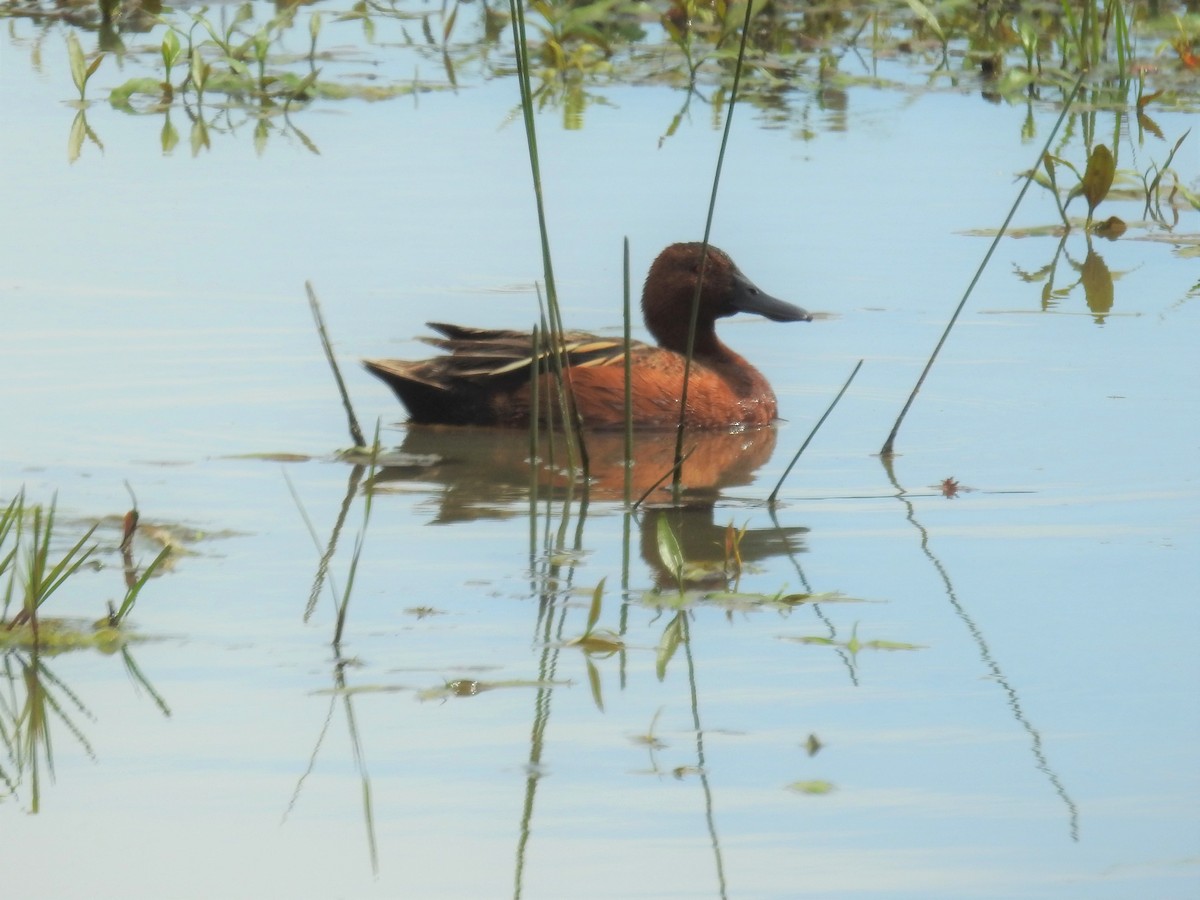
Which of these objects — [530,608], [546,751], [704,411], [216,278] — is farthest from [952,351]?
[546,751]

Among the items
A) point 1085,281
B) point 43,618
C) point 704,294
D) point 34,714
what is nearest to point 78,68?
point 704,294

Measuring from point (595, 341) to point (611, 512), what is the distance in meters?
1.69

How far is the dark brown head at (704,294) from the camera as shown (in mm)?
8148

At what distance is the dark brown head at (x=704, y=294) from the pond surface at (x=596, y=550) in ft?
1.03

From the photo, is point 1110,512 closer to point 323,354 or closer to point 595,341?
point 595,341

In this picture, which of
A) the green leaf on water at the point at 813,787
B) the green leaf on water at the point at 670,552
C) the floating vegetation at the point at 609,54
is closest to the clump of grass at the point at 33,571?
the green leaf on water at the point at 670,552

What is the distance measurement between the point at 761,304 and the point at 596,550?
9.29ft

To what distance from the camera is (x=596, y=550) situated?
5523 mm

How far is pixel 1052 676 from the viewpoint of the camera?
450cm

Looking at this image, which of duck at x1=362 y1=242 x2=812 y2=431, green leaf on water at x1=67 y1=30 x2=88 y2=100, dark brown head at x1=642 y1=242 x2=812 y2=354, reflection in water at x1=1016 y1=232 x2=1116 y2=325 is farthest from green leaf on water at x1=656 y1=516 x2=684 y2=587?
green leaf on water at x1=67 y1=30 x2=88 y2=100

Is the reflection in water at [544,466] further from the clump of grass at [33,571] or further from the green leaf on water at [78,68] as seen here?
the green leaf on water at [78,68]

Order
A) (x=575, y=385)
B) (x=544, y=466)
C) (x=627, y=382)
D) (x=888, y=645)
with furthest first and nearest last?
(x=575, y=385)
(x=544, y=466)
(x=627, y=382)
(x=888, y=645)

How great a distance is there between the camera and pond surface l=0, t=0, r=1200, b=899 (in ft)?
12.1

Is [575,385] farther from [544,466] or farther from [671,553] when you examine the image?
[671,553]
